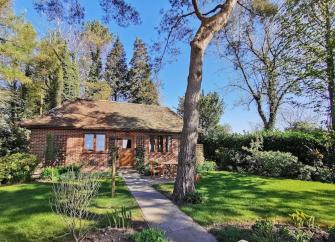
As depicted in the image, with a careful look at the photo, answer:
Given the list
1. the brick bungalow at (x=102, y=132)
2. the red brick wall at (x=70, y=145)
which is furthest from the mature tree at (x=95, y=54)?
the red brick wall at (x=70, y=145)

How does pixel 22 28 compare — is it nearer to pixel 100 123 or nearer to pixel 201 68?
pixel 100 123

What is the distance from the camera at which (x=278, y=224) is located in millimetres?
6957

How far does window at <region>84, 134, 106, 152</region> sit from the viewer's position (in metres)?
19.7

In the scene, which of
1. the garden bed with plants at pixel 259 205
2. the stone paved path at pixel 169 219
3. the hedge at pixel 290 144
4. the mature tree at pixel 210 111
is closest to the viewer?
the stone paved path at pixel 169 219

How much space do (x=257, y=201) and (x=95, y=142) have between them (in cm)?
1315

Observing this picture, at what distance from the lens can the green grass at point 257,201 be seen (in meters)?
7.78

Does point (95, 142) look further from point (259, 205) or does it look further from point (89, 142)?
point (259, 205)

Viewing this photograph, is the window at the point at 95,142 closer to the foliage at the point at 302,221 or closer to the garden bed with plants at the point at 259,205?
the garden bed with plants at the point at 259,205

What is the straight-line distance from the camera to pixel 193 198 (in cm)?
910

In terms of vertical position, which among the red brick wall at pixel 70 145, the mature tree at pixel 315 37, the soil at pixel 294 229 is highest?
the mature tree at pixel 315 37

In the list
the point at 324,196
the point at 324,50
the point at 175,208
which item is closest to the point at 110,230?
the point at 175,208

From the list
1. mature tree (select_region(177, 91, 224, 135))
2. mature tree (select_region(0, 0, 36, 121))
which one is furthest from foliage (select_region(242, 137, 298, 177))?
mature tree (select_region(177, 91, 224, 135))

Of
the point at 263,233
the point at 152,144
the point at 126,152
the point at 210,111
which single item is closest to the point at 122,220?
the point at 263,233

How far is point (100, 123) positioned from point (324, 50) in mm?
14203
